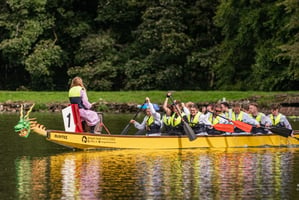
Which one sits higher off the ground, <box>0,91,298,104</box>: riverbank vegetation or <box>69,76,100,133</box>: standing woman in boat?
<box>0,91,298,104</box>: riverbank vegetation

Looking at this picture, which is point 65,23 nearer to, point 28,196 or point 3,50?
point 3,50

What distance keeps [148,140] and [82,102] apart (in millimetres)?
2400

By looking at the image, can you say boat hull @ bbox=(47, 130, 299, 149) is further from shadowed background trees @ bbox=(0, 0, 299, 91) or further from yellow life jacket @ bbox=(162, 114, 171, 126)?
shadowed background trees @ bbox=(0, 0, 299, 91)

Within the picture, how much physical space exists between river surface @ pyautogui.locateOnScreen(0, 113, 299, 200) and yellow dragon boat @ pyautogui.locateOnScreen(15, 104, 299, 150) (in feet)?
1.15

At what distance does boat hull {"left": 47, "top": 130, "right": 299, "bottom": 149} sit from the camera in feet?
94.5

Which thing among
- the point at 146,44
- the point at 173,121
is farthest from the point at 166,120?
the point at 146,44

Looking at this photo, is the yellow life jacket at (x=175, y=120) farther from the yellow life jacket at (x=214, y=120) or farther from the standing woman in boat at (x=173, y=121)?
the yellow life jacket at (x=214, y=120)

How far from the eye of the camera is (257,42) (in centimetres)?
5978

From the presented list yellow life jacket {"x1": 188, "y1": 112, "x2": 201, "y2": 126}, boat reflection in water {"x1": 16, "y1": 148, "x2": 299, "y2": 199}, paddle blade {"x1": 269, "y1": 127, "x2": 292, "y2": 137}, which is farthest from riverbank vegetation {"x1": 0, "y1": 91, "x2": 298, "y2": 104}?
boat reflection in water {"x1": 16, "y1": 148, "x2": 299, "y2": 199}

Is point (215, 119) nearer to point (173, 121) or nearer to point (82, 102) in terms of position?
point (173, 121)

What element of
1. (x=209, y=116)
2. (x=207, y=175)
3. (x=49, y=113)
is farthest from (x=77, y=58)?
(x=207, y=175)

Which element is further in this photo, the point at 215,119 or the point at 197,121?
the point at 215,119

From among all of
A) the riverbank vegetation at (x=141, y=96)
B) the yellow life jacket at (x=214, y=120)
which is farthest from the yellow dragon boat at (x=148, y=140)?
the riverbank vegetation at (x=141, y=96)

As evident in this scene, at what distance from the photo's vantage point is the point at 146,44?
6494 cm
